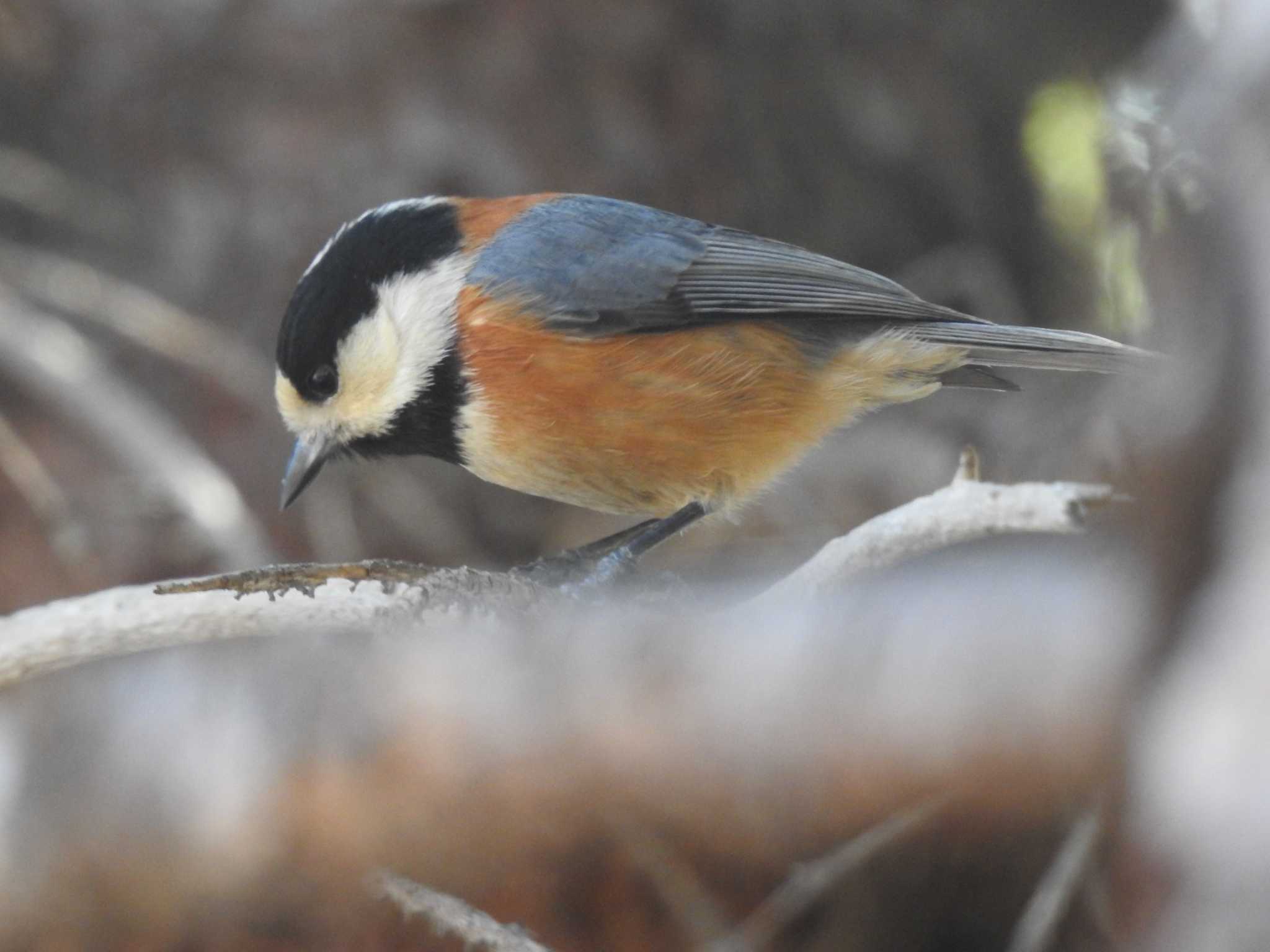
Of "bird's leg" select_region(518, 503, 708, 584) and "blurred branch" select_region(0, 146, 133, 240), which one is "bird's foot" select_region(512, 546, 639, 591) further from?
"blurred branch" select_region(0, 146, 133, 240)

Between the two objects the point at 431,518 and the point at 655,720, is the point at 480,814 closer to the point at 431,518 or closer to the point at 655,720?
the point at 655,720

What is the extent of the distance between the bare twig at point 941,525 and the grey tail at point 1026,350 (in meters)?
0.11

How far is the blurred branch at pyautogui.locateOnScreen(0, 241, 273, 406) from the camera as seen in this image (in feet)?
8.45

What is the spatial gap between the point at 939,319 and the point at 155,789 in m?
1.32

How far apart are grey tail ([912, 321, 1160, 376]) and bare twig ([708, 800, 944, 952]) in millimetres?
449

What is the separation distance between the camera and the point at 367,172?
2.84m

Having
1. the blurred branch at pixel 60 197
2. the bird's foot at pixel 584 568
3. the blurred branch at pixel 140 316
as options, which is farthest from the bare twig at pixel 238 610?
the blurred branch at pixel 60 197

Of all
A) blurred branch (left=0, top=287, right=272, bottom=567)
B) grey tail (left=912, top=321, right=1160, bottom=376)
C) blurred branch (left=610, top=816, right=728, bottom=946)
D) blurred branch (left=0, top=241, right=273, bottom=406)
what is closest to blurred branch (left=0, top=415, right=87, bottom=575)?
blurred branch (left=0, top=287, right=272, bottom=567)

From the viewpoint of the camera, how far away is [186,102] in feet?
9.82

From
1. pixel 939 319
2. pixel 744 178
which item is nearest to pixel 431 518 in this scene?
pixel 744 178

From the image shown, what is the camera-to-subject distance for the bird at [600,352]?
4.71 ft

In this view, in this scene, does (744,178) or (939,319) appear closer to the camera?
(939,319)

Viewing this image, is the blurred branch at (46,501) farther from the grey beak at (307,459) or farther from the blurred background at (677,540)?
the grey beak at (307,459)

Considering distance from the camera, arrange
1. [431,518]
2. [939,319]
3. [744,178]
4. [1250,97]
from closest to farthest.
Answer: [1250,97]
[939,319]
[744,178]
[431,518]
